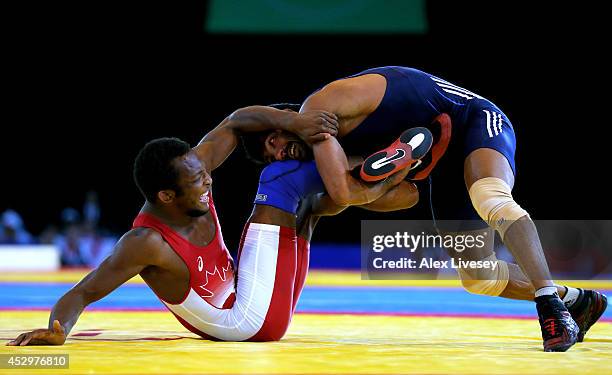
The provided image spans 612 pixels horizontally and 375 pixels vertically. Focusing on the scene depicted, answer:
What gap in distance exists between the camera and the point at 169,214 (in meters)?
3.29

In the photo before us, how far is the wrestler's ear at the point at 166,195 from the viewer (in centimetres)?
Result: 324

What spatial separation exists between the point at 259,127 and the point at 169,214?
0.57 m

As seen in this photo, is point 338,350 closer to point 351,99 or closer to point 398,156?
point 398,156

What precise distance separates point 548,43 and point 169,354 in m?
12.5

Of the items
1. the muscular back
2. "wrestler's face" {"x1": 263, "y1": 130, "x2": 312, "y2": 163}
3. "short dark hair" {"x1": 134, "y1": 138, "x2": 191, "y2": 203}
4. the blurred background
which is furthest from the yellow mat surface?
the blurred background

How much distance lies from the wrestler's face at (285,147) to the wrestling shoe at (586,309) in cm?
125

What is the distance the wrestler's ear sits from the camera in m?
3.24

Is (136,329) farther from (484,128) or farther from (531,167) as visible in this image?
(531,167)

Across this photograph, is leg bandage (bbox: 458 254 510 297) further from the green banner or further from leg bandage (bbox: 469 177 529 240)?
the green banner

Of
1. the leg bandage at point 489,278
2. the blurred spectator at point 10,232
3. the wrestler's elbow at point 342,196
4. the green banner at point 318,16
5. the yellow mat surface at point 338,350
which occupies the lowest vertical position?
the blurred spectator at point 10,232

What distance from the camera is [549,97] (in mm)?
14672

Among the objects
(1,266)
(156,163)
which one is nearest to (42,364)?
(156,163)

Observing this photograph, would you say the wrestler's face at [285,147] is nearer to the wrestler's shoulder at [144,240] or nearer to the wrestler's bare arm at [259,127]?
the wrestler's bare arm at [259,127]

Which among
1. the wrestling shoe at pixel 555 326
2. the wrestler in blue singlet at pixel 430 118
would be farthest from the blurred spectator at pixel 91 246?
the wrestling shoe at pixel 555 326
